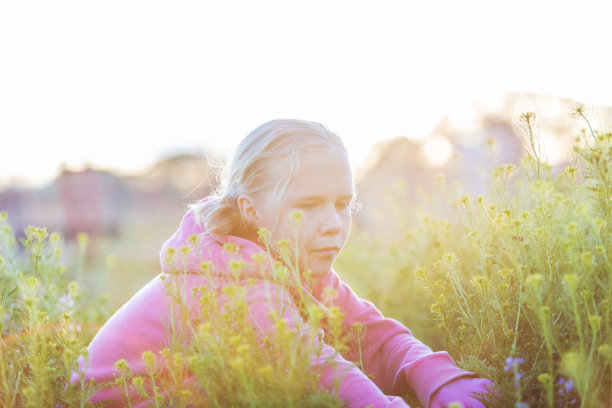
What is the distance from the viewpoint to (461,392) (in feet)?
6.28

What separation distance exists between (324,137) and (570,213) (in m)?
1.26

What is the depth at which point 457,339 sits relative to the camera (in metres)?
2.17

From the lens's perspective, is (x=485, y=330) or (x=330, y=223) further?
(x=330, y=223)

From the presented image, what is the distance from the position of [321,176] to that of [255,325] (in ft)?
2.54

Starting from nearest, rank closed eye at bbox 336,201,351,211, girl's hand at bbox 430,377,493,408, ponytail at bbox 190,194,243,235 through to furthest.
A: girl's hand at bbox 430,377,493,408 → closed eye at bbox 336,201,351,211 → ponytail at bbox 190,194,243,235

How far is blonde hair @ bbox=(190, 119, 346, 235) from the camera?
2377 millimetres

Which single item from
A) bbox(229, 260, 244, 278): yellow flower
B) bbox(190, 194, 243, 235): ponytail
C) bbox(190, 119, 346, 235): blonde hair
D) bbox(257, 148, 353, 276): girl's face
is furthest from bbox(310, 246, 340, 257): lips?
bbox(229, 260, 244, 278): yellow flower

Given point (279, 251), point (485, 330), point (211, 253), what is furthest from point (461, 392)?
point (211, 253)

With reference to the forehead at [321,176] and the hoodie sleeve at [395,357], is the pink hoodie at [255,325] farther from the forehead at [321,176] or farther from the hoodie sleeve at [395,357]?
the forehead at [321,176]

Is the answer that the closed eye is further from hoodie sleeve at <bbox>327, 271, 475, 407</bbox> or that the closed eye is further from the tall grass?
the tall grass

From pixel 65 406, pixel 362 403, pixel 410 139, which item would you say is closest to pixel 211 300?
pixel 362 403

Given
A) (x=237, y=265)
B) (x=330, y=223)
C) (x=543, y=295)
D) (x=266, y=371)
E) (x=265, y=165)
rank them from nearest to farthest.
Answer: (x=266, y=371), (x=237, y=265), (x=543, y=295), (x=330, y=223), (x=265, y=165)

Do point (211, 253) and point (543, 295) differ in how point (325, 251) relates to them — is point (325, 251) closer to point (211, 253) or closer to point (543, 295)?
point (211, 253)

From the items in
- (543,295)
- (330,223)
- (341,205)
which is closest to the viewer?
(543,295)
